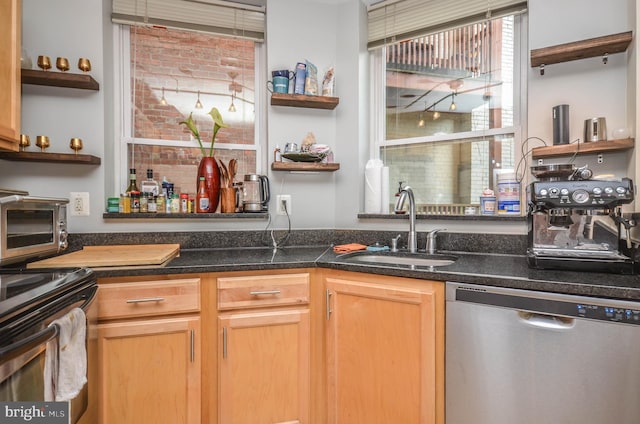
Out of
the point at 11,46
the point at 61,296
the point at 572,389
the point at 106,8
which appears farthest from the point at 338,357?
the point at 106,8

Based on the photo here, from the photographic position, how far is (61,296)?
1.02 m

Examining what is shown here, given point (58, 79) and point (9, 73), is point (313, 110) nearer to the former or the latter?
point (58, 79)

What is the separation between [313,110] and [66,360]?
1.70 metres

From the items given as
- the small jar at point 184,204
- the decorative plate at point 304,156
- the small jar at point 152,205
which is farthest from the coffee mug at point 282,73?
the small jar at point 152,205

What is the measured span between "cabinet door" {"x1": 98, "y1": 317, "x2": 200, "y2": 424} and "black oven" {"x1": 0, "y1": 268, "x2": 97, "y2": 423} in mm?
80

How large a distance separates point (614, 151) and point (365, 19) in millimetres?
1516

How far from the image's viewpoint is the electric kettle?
2.00m

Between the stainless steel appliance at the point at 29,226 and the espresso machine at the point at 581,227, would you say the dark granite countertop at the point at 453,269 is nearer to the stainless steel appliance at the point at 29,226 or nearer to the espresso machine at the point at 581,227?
the espresso machine at the point at 581,227

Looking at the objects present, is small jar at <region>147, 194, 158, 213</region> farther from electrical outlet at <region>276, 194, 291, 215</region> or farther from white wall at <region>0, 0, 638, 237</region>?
electrical outlet at <region>276, 194, 291, 215</region>

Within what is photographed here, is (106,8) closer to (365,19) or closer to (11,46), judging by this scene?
(11,46)

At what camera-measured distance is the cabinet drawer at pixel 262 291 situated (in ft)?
4.64

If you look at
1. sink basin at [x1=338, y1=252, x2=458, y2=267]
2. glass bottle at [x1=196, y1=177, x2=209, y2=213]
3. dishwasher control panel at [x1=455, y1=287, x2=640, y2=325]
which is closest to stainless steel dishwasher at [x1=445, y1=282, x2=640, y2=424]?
dishwasher control panel at [x1=455, y1=287, x2=640, y2=325]

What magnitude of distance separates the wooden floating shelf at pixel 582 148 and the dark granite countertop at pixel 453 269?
1.58ft

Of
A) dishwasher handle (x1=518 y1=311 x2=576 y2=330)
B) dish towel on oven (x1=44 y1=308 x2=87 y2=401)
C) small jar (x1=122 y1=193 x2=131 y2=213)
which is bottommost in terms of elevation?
dish towel on oven (x1=44 y1=308 x2=87 y2=401)
